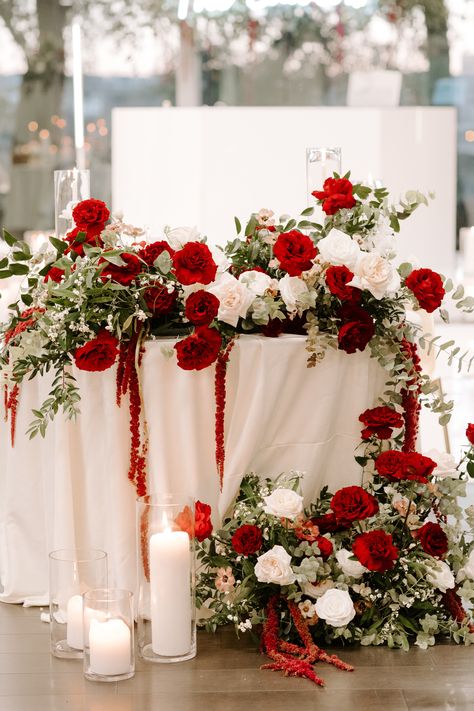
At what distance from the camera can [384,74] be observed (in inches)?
361

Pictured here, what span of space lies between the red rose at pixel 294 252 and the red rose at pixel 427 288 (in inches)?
11.5

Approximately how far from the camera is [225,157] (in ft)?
28.9

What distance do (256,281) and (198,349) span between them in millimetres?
286

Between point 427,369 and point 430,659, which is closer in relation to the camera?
point 430,659

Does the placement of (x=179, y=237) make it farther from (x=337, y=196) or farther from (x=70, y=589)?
(x=70, y=589)

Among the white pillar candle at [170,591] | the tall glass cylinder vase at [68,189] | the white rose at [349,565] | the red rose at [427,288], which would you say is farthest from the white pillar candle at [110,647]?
the tall glass cylinder vase at [68,189]

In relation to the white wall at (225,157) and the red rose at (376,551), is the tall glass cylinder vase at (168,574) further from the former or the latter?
the white wall at (225,157)

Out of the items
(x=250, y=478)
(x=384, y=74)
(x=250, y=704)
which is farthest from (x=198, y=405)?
(x=384, y=74)

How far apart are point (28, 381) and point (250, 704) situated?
1.22 meters

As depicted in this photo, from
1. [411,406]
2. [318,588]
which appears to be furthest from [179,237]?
[318,588]

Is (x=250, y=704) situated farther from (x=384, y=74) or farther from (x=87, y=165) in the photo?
(x=87, y=165)

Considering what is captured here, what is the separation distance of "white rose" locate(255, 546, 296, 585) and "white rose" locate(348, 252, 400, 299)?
2.42 feet

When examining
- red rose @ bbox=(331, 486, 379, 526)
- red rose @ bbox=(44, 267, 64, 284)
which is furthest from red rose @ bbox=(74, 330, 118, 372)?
red rose @ bbox=(331, 486, 379, 526)

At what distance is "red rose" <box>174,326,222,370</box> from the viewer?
3146 mm
